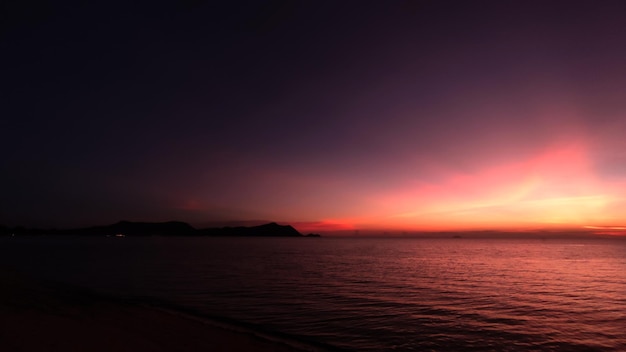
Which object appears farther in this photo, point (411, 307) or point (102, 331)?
point (411, 307)

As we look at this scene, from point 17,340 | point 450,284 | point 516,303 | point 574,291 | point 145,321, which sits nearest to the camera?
point 17,340

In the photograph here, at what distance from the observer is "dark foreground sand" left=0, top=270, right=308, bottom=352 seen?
42.5ft

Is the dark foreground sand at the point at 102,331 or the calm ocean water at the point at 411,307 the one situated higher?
the dark foreground sand at the point at 102,331

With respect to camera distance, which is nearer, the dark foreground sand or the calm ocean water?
the dark foreground sand

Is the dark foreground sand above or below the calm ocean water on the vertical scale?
above

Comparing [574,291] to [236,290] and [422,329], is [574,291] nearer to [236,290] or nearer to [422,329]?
[422,329]

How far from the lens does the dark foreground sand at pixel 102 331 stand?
12961mm

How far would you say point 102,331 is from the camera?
15094 millimetres

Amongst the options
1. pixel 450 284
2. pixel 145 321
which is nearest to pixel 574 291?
pixel 450 284

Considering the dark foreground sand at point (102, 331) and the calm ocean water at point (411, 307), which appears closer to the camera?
the dark foreground sand at point (102, 331)

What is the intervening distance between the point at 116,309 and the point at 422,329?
16672 mm

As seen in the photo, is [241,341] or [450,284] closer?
[241,341]

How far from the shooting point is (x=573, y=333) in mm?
21156

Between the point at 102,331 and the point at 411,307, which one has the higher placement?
the point at 102,331
